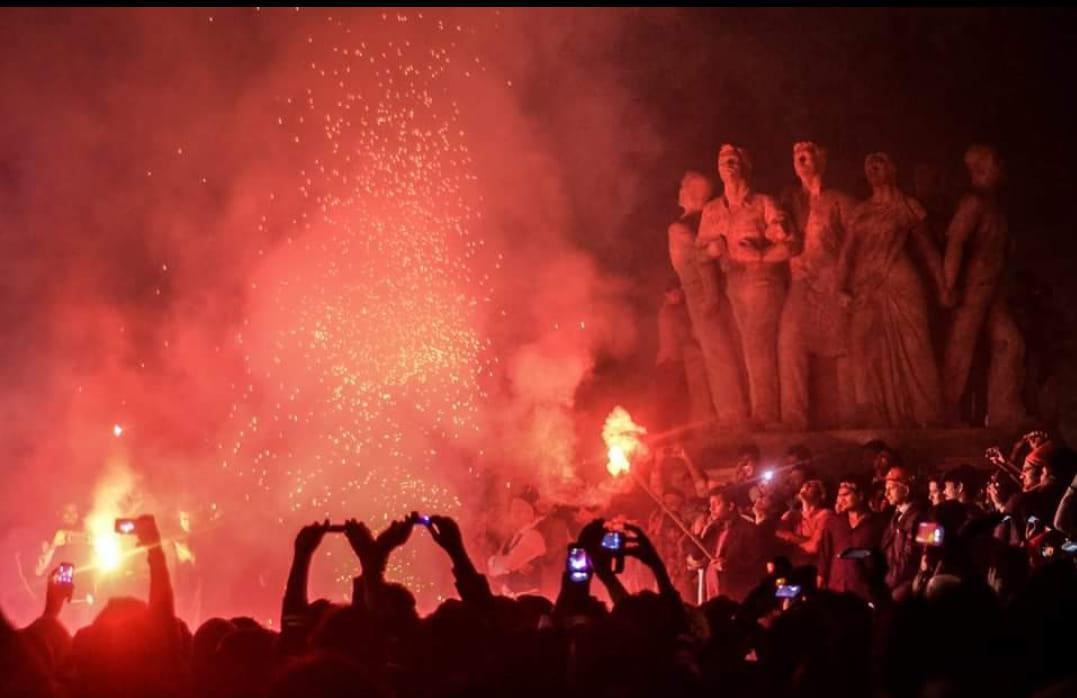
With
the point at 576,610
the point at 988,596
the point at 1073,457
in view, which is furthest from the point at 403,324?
the point at 988,596

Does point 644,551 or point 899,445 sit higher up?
point 899,445

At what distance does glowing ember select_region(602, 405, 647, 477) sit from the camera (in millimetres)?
13773

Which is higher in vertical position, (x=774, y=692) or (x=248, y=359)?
(x=248, y=359)

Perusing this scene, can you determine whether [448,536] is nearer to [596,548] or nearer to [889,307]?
[596,548]

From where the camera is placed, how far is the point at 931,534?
576 centimetres

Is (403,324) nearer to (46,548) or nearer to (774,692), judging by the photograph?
(46,548)

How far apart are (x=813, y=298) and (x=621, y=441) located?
7.00 ft

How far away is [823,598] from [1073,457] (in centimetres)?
403

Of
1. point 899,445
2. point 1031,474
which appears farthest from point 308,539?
point 899,445

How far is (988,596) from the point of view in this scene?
14.2 feet

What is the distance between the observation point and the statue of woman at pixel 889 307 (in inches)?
511

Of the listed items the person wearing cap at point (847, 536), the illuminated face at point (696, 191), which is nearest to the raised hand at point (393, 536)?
the person wearing cap at point (847, 536)

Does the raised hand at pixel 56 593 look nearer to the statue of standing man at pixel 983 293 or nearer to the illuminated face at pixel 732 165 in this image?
the illuminated face at pixel 732 165

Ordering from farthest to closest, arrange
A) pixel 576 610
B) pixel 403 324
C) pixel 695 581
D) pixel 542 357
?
1. pixel 403 324
2. pixel 542 357
3. pixel 695 581
4. pixel 576 610
